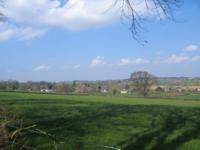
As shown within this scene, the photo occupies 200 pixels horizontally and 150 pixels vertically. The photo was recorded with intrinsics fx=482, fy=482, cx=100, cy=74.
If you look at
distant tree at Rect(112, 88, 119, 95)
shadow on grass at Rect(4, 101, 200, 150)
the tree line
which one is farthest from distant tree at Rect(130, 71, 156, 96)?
shadow on grass at Rect(4, 101, 200, 150)

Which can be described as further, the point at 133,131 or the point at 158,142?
the point at 133,131

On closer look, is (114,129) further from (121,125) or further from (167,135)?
(167,135)

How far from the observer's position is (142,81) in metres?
99.2

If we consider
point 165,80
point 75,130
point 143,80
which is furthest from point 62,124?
point 165,80

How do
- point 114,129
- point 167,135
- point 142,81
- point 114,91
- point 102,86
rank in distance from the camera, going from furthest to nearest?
1. point 142,81
2. point 102,86
3. point 114,91
4. point 167,135
5. point 114,129

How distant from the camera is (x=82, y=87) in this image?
86.8 metres

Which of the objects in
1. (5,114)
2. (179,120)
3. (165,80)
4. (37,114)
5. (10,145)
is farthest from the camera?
(165,80)

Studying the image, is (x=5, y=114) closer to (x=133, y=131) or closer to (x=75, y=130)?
(x=75, y=130)

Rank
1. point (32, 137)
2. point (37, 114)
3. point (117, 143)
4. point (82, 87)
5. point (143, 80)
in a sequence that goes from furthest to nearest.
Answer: point (143, 80)
point (82, 87)
point (37, 114)
point (117, 143)
point (32, 137)

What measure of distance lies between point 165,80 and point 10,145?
353ft

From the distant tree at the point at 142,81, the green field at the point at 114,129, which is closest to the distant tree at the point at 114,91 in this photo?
the distant tree at the point at 142,81

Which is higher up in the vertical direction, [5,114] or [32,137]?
[5,114]

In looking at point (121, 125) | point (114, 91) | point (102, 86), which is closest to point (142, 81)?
point (102, 86)

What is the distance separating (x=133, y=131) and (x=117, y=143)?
209 centimetres
